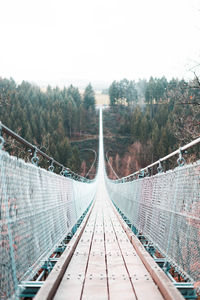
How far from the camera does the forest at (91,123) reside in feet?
153

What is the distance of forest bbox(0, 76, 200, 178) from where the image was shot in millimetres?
46781

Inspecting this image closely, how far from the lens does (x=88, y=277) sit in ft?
7.97

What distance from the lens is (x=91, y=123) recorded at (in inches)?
3076

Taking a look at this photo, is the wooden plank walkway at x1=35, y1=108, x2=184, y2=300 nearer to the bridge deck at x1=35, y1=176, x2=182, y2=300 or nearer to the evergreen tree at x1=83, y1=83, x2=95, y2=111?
the bridge deck at x1=35, y1=176, x2=182, y2=300

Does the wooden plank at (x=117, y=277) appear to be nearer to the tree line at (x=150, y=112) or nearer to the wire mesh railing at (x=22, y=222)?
the wire mesh railing at (x=22, y=222)

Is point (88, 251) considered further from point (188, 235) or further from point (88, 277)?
point (188, 235)

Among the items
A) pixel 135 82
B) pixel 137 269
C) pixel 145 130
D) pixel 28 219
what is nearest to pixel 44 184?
pixel 28 219

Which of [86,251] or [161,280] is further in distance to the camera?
[86,251]

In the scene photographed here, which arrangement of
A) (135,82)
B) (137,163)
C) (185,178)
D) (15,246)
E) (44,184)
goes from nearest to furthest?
(15,246), (185,178), (44,184), (137,163), (135,82)

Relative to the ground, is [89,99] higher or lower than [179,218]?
higher

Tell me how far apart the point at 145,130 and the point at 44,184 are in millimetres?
56893

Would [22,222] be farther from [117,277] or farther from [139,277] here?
[139,277]

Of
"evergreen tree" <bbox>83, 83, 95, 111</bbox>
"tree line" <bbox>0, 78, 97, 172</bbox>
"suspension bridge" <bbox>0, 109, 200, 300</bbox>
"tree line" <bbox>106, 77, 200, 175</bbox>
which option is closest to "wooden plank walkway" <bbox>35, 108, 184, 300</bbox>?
A: "suspension bridge" <bbox>0, 109, 200, 300</bbox>

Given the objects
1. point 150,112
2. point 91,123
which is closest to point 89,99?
point 91,123
